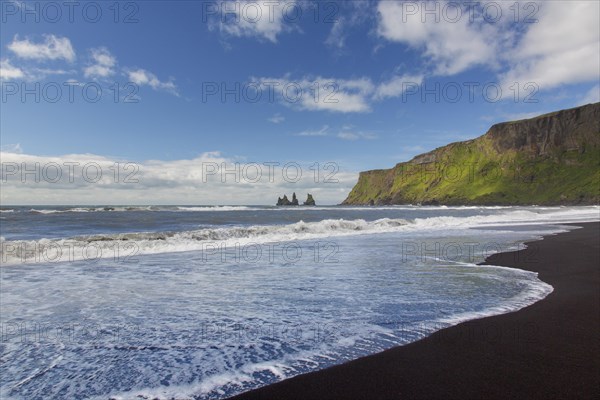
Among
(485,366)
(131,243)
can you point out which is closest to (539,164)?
(131,243)

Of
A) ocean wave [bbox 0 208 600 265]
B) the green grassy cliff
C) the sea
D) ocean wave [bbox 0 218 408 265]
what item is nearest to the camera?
the sea

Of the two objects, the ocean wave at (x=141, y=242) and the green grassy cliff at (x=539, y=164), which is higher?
the green grassy cliff at (x=539, y=164)

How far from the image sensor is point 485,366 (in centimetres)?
419

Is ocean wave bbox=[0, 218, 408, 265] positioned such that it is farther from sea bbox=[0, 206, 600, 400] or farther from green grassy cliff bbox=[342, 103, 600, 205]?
green grassy cliff bbox=[342, 103, 600, 205]

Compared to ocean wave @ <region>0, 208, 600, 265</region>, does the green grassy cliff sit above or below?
above

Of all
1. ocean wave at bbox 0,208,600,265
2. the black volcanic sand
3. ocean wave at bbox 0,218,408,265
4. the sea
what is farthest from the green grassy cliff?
the black volcanic sand

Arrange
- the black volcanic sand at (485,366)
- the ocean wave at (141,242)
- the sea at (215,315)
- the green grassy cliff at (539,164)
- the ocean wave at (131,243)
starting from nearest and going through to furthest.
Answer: the black volcanic sand at (485,366)
the sea at (215,315)
the ocean wave at (131,243)
the ocean wave at (141,242)
the green grassy cliff at (539,164)

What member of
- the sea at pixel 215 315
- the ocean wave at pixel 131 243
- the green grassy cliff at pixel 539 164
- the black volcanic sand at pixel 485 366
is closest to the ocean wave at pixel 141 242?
the ocean wave at pixel 131 243

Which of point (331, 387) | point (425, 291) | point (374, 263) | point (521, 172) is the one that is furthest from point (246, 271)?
point (521, 172)

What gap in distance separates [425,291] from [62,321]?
7.02m

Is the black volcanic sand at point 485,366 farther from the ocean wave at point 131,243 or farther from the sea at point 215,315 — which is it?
the ocean wave at point 131,243

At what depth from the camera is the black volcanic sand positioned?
362cm

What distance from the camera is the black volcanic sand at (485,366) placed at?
3619 millimetres

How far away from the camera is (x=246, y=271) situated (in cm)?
1122
